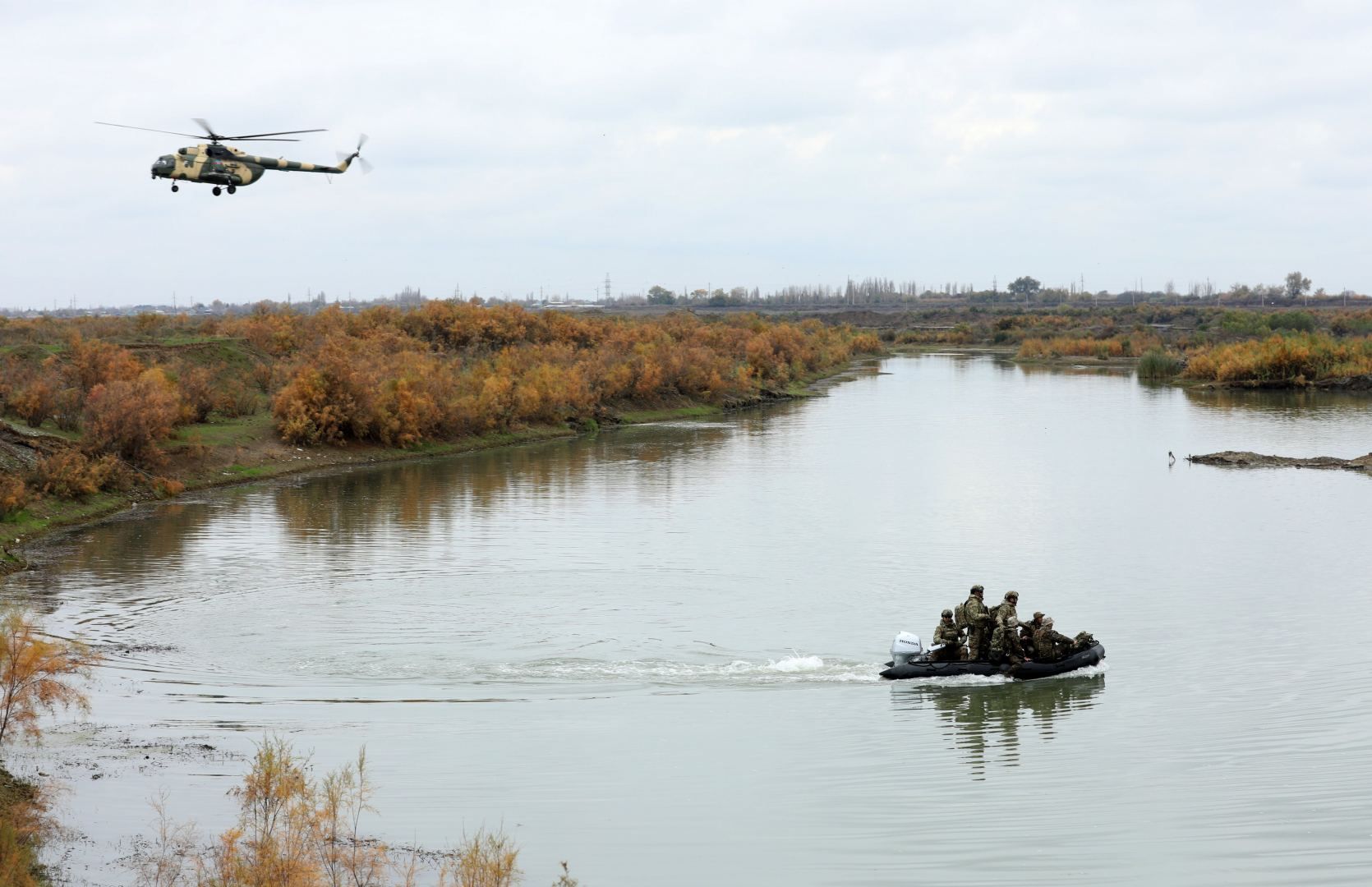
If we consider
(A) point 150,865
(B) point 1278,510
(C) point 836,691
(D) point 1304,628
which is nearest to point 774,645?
(C) point 836,691

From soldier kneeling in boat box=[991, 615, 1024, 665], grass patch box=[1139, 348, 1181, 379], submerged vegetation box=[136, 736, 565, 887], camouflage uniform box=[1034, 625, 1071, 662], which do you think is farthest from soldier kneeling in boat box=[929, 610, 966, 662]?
grass patch box=[1139, 348, 1181, 379]

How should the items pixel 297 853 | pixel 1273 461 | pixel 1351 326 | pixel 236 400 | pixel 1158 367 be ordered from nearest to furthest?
1. pixel 297 853
2. pixel 1273 461
3. pixel 236 400
4. pixel 1158 367
5. pixel 1351 326

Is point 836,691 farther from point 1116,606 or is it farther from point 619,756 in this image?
point 1116,606

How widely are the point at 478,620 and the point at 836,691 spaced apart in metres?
7.73

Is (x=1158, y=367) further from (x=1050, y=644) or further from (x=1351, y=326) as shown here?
(x=1050, y=644)

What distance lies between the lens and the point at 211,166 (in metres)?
37.8

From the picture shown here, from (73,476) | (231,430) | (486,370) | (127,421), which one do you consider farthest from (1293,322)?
(73,476)

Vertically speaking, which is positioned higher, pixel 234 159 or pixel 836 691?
pixel 234 159

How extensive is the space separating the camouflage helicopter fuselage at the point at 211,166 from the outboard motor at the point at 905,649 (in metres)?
24.9

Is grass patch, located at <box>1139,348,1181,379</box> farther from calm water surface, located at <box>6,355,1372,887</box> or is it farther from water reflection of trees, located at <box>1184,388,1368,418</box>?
calm water surface, located at <box>6,355,1372,887</box>

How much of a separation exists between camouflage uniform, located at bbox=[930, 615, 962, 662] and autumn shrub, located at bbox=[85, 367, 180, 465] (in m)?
28.6

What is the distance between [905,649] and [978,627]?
1443 millimetres

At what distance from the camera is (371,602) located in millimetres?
27875

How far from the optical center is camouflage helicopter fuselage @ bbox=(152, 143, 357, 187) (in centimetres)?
3722
